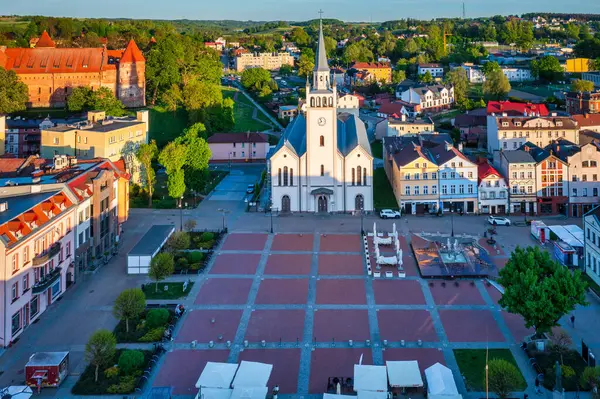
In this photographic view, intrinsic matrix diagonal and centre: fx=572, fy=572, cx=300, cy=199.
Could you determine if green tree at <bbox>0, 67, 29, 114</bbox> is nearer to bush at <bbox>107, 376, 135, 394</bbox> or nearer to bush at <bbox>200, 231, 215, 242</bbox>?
bush at <bbox>200, 231, 215, 242</bbox>

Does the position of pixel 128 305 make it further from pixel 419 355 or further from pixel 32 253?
pixel 419 355

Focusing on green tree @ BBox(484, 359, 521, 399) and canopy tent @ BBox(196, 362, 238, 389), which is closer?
green tree @ BBox(484, 359, 521, 399)

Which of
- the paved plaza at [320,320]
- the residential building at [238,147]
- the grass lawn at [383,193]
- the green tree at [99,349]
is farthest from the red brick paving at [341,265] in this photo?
the residential building at [238,147]

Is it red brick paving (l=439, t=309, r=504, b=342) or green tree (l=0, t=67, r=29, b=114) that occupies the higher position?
green tree (l=0, t=67, r=29, b=114)

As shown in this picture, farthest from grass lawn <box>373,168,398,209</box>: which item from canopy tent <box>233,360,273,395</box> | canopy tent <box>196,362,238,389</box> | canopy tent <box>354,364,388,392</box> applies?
canopy tent <box>196,362,238,389</box>

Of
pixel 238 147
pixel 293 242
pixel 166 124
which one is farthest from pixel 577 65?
pixel 293 242

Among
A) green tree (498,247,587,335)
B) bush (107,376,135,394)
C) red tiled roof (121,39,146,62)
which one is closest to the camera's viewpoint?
bush (107,376,135,394)

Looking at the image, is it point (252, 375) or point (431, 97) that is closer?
point (252, 375)

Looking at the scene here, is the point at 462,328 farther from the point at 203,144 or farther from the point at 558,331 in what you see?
the point at 203,144
